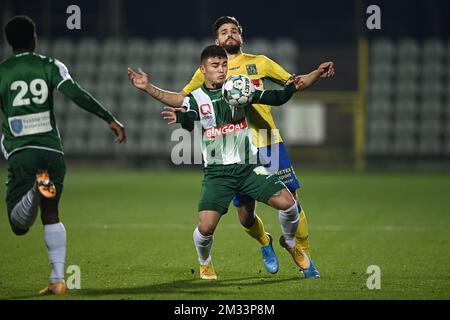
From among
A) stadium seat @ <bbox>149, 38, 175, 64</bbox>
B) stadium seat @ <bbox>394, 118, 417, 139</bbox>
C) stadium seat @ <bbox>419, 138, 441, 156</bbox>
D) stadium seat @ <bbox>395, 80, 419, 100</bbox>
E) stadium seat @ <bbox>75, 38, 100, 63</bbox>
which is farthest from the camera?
stadium seat @ <bbox>75, 38, 100, 63</bbox>

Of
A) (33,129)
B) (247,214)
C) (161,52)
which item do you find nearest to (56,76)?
(33,129)

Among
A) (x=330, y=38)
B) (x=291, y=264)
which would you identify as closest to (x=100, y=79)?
(x=330, y=38)

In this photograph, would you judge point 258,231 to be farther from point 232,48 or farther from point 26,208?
point 26,208

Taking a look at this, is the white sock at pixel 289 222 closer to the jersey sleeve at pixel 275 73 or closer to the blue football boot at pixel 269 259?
the blue football boot at pixel 269 259

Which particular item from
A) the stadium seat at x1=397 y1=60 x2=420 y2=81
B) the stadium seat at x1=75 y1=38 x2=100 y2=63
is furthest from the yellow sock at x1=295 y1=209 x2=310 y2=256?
the stadium seat at x1=75 y1=38 x2=100 y2=63

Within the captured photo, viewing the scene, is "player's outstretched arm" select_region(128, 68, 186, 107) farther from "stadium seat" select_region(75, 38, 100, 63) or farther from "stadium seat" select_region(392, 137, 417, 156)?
"stadium seat" select_region(75, 38, 100, 63)

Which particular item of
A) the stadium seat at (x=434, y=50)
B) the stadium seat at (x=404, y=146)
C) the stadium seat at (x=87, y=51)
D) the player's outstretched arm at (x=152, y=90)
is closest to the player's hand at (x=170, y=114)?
the player's outstretched arm at (x=152, y=90)

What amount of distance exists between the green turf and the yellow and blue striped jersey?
124 centimetres

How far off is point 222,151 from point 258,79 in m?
1.00

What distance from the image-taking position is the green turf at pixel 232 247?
7.29m

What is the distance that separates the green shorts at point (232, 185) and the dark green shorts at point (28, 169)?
1352 mm

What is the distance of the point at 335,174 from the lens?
70.2ft

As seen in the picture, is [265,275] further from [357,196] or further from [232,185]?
[357,196]

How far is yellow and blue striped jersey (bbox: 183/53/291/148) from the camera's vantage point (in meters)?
8.23
